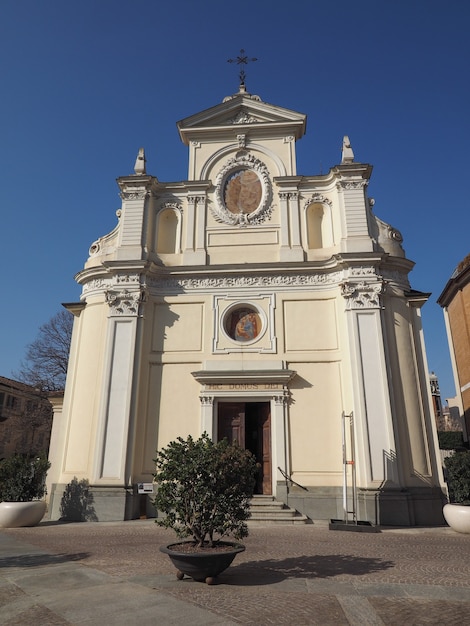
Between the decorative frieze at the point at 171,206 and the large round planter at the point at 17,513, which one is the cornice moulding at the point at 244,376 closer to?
the large round planter at the point at 17,513

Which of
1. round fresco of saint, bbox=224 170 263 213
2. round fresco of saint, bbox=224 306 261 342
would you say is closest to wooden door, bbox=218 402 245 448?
round fresco of saint, bbox=224 306 261 342

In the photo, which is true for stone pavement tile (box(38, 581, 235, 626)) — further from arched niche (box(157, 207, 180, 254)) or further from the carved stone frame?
the carved stone frame

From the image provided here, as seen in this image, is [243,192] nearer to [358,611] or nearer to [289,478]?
[289,478]

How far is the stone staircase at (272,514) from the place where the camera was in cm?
1369

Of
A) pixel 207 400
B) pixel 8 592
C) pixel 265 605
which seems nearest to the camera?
pixel 265 605

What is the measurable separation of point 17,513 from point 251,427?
806 cm

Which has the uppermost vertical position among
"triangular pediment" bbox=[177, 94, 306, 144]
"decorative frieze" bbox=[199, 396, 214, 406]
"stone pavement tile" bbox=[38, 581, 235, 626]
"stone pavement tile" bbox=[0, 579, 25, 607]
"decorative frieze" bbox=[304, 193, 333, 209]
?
"triangular pediment" bbox=[177, 94, 306, 144]

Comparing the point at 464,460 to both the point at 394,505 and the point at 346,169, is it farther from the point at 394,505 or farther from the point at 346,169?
the point at 346,169

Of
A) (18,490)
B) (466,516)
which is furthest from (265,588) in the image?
(18,490)

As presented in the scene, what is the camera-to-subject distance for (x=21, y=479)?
13.6 meters

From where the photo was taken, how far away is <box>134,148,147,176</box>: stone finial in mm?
19109

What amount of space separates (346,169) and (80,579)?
53.3ft

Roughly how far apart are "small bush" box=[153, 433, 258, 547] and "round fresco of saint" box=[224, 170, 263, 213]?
1315cm

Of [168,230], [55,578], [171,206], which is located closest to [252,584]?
[55,578]
